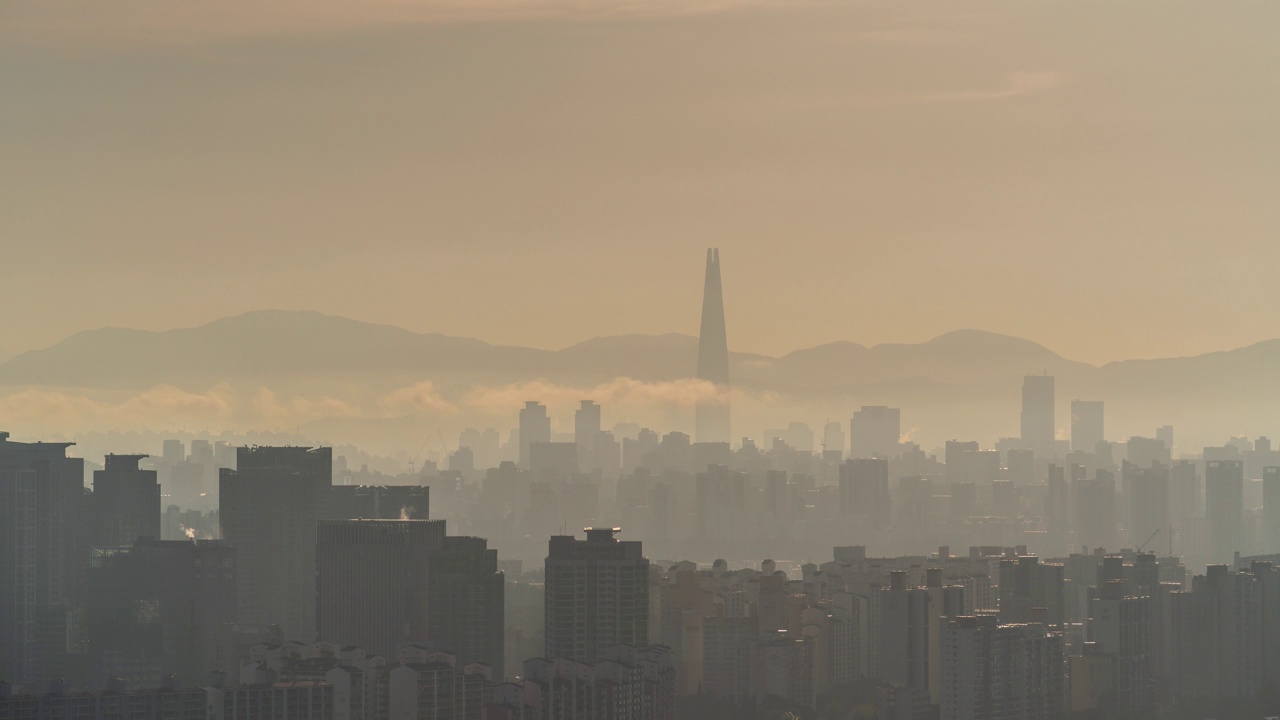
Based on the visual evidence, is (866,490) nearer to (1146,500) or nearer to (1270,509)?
(1146,500)

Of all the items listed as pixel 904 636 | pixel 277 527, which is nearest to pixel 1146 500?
pixel 277 527

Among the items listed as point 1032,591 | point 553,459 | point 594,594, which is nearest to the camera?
point 594,594

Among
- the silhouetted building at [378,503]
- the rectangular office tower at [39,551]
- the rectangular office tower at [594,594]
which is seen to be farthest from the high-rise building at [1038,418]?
the rectangular office tower at [594,594]

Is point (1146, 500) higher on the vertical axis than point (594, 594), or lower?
higher

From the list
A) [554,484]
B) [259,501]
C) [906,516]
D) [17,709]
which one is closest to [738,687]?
[17,709]

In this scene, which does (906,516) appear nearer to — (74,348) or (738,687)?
(74,348)
